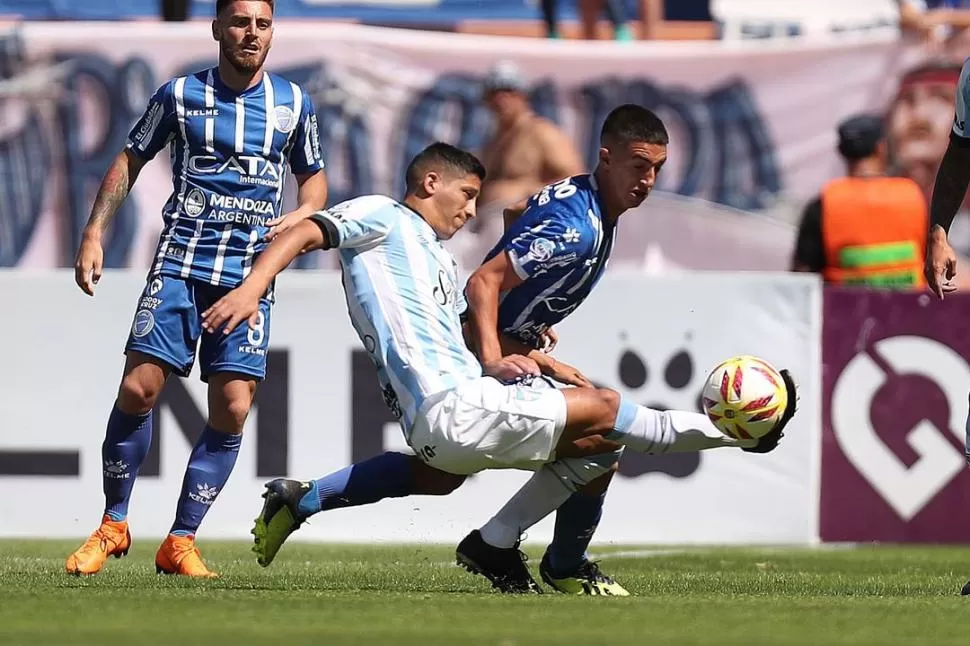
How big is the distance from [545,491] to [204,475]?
145 centimetres

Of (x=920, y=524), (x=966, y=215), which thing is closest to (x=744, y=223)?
(x=966, y=215)

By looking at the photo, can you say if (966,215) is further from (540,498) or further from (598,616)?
(598,616)

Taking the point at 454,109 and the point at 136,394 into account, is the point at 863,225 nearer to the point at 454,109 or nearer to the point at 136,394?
the point at 454,109

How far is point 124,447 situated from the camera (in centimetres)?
725

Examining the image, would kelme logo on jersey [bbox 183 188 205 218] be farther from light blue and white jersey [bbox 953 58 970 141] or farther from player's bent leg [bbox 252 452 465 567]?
light blue and white jersey [bbox 953 58 970 141]

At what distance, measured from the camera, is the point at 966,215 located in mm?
13078

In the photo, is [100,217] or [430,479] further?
[100,217]

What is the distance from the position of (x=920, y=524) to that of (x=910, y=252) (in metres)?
1.63

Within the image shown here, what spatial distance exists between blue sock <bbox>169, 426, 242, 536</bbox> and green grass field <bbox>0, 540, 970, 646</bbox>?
27cm

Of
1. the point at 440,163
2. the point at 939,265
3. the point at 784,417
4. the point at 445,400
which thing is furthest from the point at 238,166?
the point at 939,265

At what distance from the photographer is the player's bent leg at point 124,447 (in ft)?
23.1

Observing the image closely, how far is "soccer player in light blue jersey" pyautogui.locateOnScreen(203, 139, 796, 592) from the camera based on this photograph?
6340 millimetres

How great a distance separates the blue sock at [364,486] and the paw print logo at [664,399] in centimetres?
364

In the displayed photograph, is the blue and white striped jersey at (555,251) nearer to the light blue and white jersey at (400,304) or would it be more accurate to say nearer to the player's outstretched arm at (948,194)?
the light blue and white jersey at (400,304)
